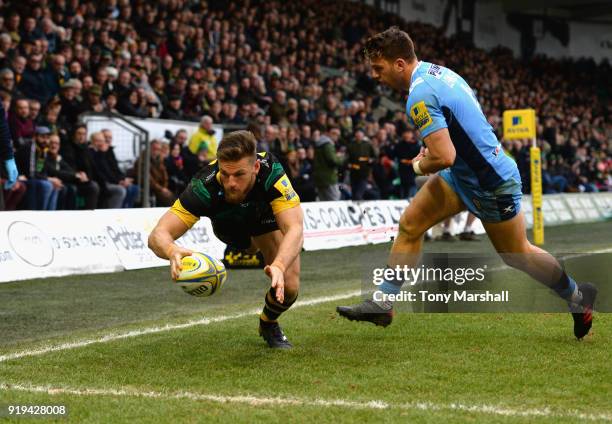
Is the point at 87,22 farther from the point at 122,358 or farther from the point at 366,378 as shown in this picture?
the point at 366,378

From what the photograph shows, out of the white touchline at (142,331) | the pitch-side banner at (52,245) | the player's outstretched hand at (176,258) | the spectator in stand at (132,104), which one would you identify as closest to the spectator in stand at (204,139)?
the spectator in stand at (132,104)

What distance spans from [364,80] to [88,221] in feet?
57.3

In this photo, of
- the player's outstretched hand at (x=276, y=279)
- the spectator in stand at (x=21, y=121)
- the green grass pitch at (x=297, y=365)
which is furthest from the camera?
the spectator in stand at (x=21, y=121)

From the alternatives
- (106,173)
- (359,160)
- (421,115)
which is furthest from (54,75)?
(421,115)

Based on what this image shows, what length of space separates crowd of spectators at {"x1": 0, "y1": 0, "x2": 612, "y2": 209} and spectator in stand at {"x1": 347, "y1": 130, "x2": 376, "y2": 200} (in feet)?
0.08

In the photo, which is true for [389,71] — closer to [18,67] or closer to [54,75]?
[18,67]

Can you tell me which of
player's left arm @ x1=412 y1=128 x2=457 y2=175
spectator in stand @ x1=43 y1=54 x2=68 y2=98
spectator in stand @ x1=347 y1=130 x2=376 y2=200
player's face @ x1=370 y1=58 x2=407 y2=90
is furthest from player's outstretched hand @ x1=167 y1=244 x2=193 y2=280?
spectator in stand @ x1=347 y1=130 x2=376 y2=200

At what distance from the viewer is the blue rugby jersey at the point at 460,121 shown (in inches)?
238

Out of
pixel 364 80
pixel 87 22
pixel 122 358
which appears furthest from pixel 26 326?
pixel 364 80

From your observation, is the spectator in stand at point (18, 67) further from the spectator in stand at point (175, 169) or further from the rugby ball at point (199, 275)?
the rugby ball at point (199, 275)

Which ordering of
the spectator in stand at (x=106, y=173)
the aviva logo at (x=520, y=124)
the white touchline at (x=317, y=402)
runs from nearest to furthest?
the white touchline at (x=317, y=402) < the spectator in stand at (x=106, y=173) < the aviva logo at (x=520, y=124)

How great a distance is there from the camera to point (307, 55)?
1004 inches

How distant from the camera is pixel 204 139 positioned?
16188mm

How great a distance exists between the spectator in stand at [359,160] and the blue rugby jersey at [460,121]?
12.3m
